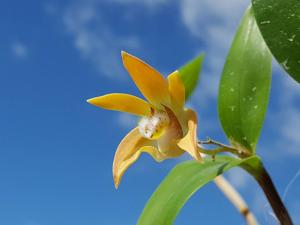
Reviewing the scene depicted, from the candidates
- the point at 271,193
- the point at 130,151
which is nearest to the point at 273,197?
the point at 271,193

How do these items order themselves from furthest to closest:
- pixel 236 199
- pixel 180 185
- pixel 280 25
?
pixel 236 199 < pixel 180 185 < pixel 280 25

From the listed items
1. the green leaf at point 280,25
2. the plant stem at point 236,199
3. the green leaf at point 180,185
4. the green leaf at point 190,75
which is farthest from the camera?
the green leaf at point 190,75

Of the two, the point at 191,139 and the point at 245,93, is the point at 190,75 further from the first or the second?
the point at 191,139

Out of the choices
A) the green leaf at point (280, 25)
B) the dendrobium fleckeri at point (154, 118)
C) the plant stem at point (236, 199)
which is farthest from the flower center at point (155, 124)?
the plant stem at point (236, 199)

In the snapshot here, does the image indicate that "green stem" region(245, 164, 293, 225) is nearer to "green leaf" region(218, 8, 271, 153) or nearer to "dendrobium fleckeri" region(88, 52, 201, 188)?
"green leaf" region(218, 8, 271, 153)

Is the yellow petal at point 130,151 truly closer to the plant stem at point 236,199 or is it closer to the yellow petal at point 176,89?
the yellow petal at point 176,89

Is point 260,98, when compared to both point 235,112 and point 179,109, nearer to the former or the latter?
point 235,112

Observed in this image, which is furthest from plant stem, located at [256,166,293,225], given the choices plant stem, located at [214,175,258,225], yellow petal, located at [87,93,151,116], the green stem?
yellow petal, located at [87,93,151,116]
